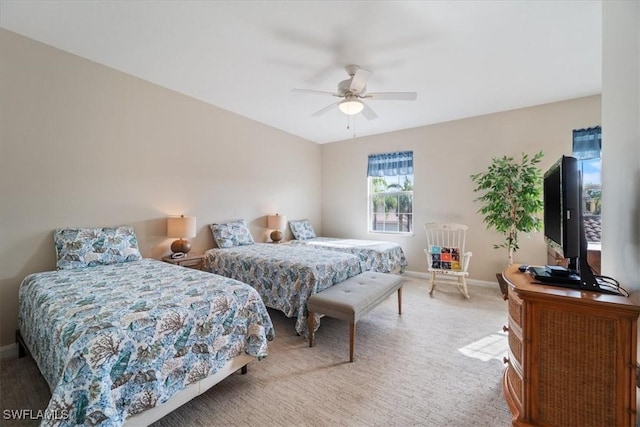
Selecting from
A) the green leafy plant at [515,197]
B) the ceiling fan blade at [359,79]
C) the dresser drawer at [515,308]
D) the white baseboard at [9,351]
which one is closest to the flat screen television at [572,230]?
the dresser drawer at [515,308]

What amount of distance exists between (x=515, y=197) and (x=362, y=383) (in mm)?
3034

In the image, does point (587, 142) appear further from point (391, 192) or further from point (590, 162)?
point (391, 192)

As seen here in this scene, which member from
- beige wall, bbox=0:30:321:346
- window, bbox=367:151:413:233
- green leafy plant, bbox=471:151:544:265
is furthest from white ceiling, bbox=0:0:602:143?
window, bbox=367:151:413:233

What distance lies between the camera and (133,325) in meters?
1.34

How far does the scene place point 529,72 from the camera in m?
2.83

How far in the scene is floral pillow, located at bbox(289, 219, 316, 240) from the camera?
16.1 ft

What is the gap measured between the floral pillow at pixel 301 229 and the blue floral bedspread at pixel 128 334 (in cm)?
279

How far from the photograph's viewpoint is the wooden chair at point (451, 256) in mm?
3666

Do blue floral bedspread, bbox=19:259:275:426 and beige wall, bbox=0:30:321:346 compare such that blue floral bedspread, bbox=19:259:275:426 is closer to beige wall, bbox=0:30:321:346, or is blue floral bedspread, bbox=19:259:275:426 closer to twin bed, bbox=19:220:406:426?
twin bed, bbox=19:220:406:426

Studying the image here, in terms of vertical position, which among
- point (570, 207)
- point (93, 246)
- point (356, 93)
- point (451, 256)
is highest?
point (356, 93)

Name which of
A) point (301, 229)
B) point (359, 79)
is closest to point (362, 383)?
point (359, 79)

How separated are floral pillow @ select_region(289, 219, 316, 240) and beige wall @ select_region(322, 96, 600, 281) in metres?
0.86

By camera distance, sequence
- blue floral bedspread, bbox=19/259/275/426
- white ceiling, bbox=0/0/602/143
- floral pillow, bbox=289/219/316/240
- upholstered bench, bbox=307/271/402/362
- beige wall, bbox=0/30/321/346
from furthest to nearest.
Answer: floral pillow, bbox=289/219/316/240 → beige wall, bbox=0/30/321/346 → upholstered bench, bbox=307/271/402/362 → white ceiling, bbox=0/0/602/143 → blue floral bedspread, bbox=19/259/275/426

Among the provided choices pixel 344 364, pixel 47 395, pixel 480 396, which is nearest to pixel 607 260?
pixel 480 396
